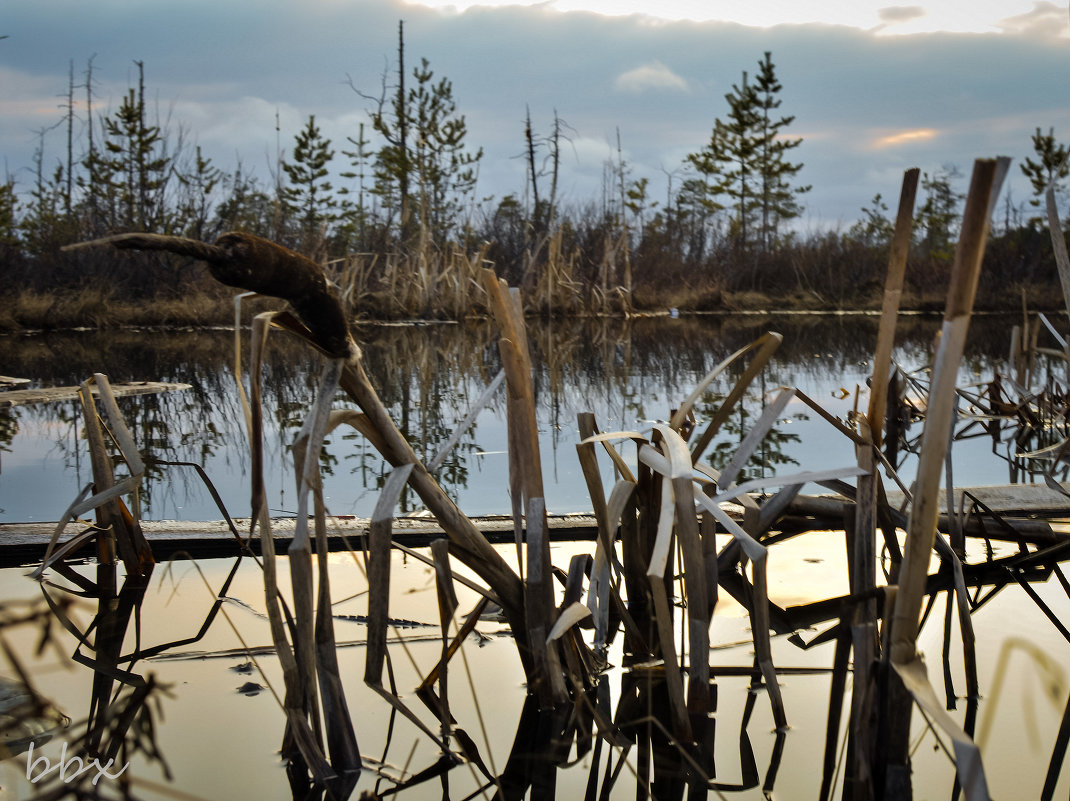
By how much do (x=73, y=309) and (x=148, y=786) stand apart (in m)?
12.7

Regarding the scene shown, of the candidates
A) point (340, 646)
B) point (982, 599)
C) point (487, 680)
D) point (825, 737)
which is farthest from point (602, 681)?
point (982, 599)

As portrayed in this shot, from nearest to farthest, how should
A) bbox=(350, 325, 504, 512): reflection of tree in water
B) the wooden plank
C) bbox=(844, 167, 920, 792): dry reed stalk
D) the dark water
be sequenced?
bbox=(844, 167, 920, 792): dry reed stalk, the dark water, bbox=(350, 325, 504, 512): reflection of tree in water, the wooden plank

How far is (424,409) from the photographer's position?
438 centimetres

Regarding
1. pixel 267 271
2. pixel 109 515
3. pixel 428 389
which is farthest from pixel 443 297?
pixel 267 271

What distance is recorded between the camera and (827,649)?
1.39 metres

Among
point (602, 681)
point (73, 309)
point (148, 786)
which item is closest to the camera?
point (148, 786)

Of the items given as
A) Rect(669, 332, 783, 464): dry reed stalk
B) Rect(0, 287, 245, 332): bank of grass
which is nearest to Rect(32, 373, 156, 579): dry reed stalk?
Rect(669, 332, 783, 464): dry reed stalk

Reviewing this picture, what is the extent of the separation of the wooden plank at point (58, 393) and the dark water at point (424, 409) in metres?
0.07

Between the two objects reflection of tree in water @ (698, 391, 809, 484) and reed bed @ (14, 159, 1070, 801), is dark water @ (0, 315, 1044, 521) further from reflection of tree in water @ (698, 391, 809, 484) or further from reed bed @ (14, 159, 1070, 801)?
reed bed @ (14, 159, 1070, 801)

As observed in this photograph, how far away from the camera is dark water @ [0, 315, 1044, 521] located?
2781 millimetres

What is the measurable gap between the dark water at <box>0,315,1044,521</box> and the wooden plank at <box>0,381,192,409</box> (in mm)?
75

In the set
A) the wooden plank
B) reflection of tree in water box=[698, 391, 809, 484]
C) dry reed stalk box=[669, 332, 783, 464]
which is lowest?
reflection of tree in water box=[698, 391, 809, 484]

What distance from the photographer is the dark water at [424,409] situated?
278cm

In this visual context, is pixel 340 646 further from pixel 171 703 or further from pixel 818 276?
pixel 818 276
